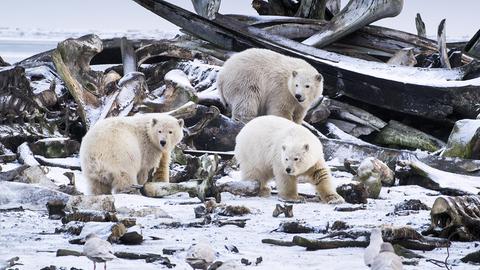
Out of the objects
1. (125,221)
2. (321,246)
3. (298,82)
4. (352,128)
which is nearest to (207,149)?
(298,82)

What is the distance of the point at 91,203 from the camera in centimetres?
789

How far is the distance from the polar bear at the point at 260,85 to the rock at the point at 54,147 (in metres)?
2.38

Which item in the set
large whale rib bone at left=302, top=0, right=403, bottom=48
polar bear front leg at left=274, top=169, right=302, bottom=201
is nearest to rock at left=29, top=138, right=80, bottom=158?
polar bear front leg at left=274, top=169, right=302, bottom=201

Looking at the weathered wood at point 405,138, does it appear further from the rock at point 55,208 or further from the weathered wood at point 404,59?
the rock at point 55,208

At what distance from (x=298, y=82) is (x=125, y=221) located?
18.2ft

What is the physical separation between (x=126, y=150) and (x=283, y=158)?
1453mm

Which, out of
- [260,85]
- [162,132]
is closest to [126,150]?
[162,132]

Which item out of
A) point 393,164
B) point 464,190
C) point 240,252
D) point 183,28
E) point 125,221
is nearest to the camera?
point 240,252

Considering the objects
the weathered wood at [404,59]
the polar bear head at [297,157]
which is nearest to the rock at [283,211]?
the polar bear head at [297,157]

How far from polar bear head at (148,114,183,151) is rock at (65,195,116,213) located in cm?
157

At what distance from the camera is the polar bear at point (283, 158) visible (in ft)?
29.7

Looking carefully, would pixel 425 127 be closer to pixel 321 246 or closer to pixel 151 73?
pixel 151 73

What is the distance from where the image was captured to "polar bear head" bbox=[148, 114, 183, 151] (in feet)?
30.9

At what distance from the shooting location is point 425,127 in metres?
13.3
